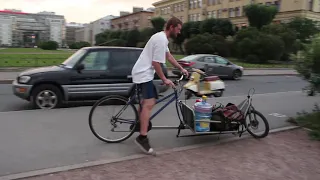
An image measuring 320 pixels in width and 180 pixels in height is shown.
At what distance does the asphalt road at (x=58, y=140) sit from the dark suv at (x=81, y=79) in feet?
1.95

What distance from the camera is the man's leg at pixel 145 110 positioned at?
489cm

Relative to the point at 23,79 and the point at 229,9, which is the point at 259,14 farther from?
the point at 23,79

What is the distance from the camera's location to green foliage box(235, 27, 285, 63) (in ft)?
126

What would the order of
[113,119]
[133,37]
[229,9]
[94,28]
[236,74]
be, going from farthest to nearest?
[94,28] → [229,9] → [133,37] → [236,74] → [113,119]

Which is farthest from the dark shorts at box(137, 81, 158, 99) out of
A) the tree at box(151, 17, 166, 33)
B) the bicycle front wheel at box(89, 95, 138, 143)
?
the tree at box(151, 17, 166, 33)

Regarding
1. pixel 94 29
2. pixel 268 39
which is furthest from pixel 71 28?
pixel 268 39

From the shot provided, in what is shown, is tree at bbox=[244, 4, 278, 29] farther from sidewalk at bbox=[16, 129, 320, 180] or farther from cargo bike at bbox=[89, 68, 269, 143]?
cargo bike at bbox=[89, 68, 269, 143]

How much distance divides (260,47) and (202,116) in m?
35.5

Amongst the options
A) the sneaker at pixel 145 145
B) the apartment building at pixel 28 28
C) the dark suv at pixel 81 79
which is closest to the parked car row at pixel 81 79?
the dark suv at pixel 81 79

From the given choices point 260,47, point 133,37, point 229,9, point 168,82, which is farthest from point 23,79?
point 229,9

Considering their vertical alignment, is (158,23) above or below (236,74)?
above

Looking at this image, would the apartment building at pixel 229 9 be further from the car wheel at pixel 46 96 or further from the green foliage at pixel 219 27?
the car wheel at pixel 46 96

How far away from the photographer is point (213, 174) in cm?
432

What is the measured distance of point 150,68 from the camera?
16.0 ft
